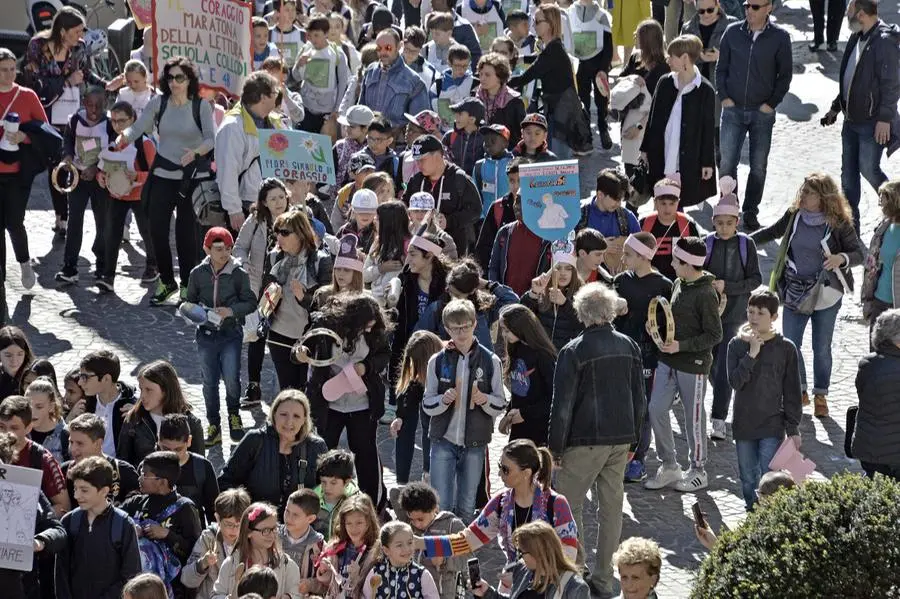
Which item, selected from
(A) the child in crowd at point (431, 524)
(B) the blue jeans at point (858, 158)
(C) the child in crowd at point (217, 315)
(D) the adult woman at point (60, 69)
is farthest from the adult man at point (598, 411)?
(D) the adult woman at point (60, 69)

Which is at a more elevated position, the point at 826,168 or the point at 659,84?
the point at 659,84

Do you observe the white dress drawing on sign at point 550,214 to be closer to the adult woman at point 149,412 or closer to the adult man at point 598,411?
the adult man at point 598,411

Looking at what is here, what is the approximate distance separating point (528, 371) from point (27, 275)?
6.16m

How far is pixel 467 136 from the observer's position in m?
14.6

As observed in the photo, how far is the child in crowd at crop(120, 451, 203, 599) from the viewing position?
29.1 feet

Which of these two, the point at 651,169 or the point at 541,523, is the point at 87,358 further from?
the point at 651,169

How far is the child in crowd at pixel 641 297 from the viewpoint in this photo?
11453 mm

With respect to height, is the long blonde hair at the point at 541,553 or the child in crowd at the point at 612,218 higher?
the child in crowd at the point at 612,218

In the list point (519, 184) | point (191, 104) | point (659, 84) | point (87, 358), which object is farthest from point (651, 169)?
point (87, 358)

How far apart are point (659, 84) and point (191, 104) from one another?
3978 mm

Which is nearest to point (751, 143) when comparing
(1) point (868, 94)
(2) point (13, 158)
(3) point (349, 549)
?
(1) point (868, 94)

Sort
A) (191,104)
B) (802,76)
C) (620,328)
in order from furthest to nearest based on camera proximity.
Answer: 1. (802,76)
2. (191,104)
3. (620,328)

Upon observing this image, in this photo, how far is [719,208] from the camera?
12.1 metres

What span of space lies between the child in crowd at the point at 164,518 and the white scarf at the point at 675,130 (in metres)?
7.17
